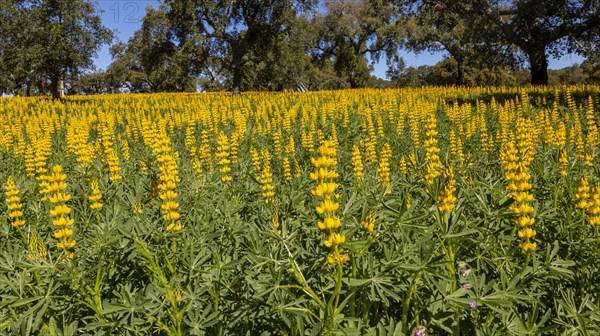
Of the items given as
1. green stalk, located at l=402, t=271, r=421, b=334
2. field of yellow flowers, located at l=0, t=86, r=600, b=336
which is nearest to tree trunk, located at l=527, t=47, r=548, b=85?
field of yellow flowers, located at l=0, t=86, r=600, b=336

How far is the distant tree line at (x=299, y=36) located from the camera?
18828mm

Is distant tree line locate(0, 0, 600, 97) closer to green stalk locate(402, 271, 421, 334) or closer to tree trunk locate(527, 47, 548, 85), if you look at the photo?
tree trunk locate(527, 47, 548, 85)

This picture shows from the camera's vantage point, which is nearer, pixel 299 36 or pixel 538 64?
pixel 538 64

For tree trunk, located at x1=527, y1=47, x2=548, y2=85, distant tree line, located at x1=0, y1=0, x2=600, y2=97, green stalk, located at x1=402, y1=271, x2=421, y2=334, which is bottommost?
green stalk, located at x1=402, y1=271, x2=421, y2=334

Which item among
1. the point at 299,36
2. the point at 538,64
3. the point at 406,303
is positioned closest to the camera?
the point at 406,303

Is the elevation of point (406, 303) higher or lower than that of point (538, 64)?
lower

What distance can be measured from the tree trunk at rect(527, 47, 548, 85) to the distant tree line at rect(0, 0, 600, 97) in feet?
0.17

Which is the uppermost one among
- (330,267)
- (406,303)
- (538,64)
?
(538,64)

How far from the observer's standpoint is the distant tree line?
18828 mm

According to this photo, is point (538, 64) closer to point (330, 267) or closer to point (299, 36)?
point (299, 36)

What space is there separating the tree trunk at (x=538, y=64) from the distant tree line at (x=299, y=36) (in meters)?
0.05

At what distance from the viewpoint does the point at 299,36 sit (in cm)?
3009

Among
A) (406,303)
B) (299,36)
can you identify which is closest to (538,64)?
(299,36)

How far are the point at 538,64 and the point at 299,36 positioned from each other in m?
15.7
